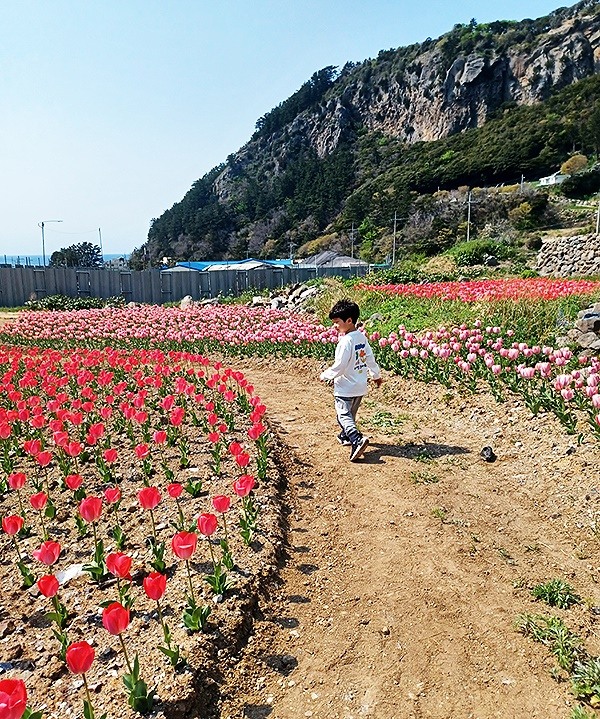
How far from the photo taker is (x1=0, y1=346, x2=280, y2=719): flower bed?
2.25 m

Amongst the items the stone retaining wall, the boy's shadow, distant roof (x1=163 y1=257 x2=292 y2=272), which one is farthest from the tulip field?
distant roof (x1=163 y1=257 x2=292 y2=272)

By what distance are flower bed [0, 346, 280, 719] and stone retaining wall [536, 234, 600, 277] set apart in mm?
23432

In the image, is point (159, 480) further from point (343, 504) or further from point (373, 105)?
point (373, 105)

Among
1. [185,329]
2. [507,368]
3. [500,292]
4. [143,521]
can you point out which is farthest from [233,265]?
[143,521]

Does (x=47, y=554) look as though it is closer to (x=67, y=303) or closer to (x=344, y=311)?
(x=344, y=311)

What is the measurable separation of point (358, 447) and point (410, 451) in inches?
27.6

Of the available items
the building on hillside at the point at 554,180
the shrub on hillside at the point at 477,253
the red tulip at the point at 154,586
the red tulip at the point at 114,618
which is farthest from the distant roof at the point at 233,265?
the building on hillside at the point at 554,180

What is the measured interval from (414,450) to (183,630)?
3.35 metres

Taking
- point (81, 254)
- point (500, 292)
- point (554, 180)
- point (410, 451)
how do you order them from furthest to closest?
1. point (81, 254)
2. point (554, 180)
3. point (500, 292)
4. point (410, 451)

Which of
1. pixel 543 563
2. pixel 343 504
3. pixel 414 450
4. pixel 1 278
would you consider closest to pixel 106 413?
pixel 343 504

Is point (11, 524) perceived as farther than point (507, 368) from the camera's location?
No

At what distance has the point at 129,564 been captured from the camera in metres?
2.39

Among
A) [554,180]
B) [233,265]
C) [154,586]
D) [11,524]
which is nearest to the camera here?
[154,586]

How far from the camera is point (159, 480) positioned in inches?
173
